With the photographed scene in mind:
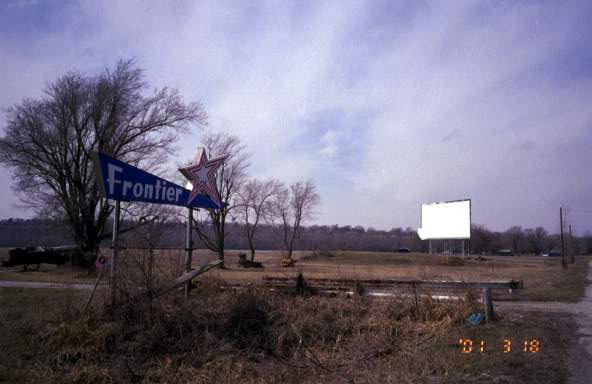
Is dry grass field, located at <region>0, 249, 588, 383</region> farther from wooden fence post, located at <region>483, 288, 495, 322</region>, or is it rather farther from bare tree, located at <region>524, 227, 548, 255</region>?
bare tree, located at <region>524, 227, 548, 255</region>

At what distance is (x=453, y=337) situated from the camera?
28.2 feet

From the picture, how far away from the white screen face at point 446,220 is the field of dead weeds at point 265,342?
5165cm

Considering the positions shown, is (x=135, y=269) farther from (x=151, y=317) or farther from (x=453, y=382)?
(x=453, y=382)

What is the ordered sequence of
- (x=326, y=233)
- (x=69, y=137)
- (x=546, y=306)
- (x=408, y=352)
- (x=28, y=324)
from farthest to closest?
(x=326, y=233) < (x=69, y=137) < (x=546, y=306) < (x=28, y=324) < (x=408, y=352)

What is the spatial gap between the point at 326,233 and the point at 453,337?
398 feet

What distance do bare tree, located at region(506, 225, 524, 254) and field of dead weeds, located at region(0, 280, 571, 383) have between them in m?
132

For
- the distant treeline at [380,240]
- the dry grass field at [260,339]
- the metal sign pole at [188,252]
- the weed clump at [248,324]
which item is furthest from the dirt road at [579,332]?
the distant treeline at [380,240]

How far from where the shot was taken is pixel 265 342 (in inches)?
327

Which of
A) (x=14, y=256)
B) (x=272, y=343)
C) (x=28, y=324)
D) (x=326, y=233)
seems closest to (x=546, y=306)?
(x=272, y=343)

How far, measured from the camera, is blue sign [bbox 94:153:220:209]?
8.83 m

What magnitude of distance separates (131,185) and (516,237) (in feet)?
459

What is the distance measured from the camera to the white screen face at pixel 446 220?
198ft
